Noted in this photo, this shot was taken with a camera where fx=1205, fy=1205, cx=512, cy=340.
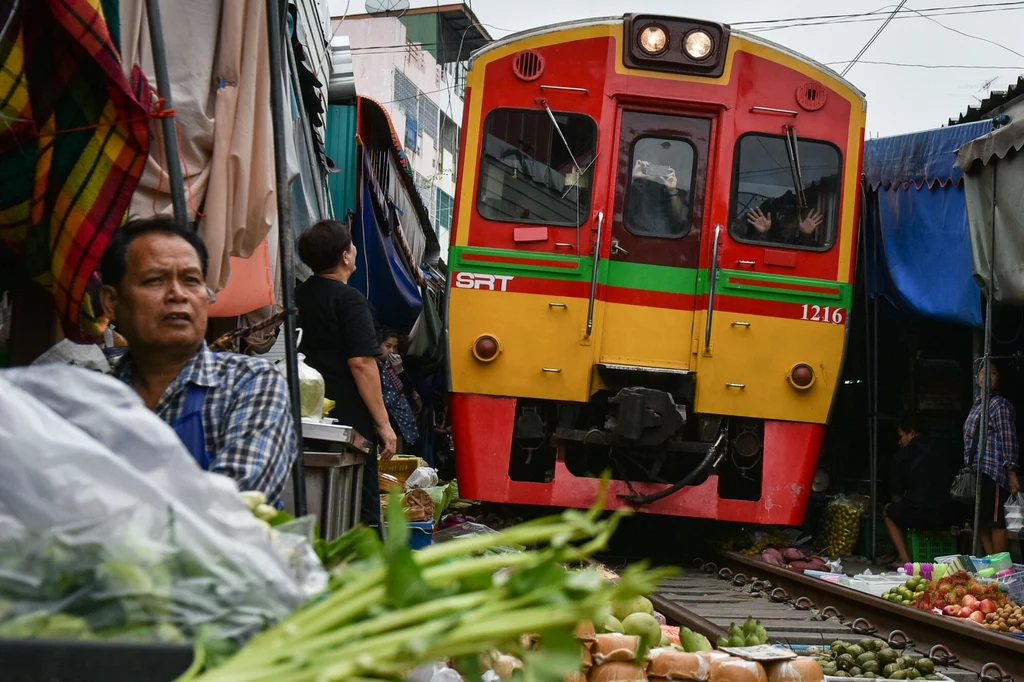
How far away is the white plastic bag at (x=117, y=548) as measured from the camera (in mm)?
1210

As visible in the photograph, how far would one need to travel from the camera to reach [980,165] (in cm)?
764

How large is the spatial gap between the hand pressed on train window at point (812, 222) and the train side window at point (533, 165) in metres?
1.43

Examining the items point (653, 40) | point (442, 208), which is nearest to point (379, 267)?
point (653, 40)

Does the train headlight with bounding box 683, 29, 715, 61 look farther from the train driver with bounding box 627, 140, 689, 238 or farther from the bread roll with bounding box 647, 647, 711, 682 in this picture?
the bread roll with bounding box 647, 647, 711, 682

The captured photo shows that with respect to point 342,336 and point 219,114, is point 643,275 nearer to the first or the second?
point 342,336

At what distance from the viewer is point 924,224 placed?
962 cm

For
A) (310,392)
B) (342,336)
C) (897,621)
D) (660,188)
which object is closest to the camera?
(310,392)

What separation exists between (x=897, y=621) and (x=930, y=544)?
4.12 m

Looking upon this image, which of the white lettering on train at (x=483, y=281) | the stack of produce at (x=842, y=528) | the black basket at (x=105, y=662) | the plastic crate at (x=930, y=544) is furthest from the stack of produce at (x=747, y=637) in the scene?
the stack of produce at (x=842, y=528)

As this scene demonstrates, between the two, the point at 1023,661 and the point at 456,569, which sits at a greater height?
the point at 456,569

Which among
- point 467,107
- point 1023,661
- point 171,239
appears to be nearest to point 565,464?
point 467,107

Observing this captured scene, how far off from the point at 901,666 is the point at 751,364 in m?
3.48

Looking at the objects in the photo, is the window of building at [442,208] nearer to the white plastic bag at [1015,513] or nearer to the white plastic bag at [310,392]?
the white plastic bag at [1015,513]

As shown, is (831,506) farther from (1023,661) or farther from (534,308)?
(1023,661)
